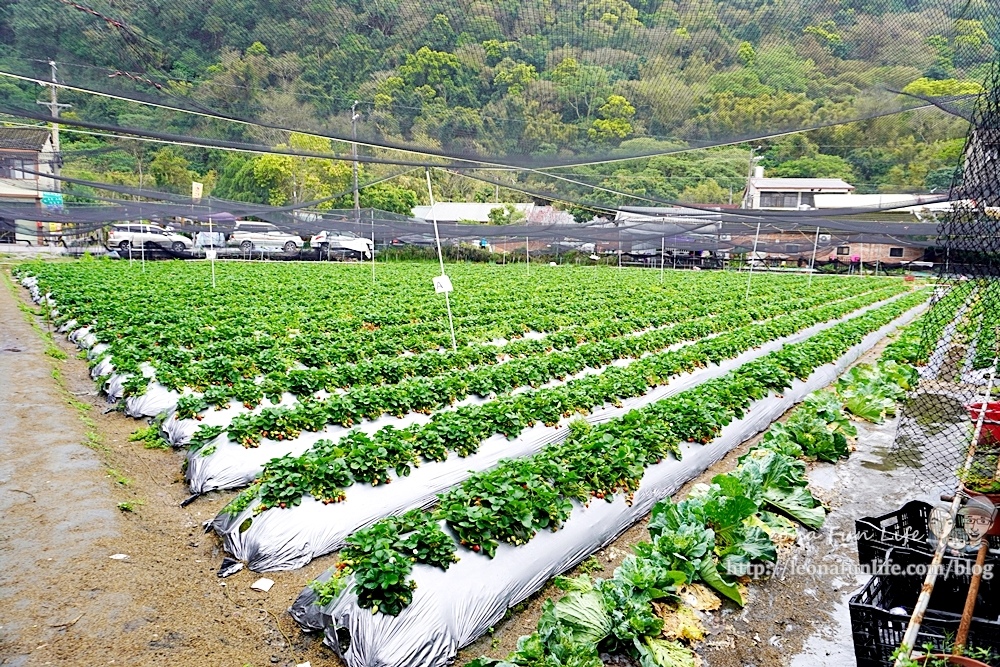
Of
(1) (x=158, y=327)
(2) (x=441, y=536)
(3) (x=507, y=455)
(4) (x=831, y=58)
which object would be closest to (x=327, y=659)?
(2) (x=441, y=536)

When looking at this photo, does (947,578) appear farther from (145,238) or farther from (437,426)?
(145,238)

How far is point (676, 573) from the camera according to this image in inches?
172

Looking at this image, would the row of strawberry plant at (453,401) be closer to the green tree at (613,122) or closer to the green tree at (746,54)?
the green tree at (613,122)

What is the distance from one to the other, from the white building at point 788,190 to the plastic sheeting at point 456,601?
17.2ft

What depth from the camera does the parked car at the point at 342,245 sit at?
40469 mm

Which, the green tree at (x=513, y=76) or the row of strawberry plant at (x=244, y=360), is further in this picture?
the row of strawberry plant at (x=244, y=360)

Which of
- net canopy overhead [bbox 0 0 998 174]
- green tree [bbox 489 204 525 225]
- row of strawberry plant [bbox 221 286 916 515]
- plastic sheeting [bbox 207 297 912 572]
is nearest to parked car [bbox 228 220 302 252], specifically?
green tree [bbox 489 204 525 225]

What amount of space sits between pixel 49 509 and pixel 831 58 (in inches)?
301

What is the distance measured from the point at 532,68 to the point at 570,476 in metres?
3.50

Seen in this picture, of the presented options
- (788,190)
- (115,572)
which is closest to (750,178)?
(788,190)

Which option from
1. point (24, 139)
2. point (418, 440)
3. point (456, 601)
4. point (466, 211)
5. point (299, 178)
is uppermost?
point (299, 178)

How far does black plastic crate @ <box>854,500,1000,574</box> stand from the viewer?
13.2 feet

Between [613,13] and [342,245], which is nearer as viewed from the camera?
[613,13]

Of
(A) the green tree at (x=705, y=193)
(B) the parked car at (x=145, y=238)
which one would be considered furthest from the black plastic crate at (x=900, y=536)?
(B) the parked car at (x=145, y=238)
